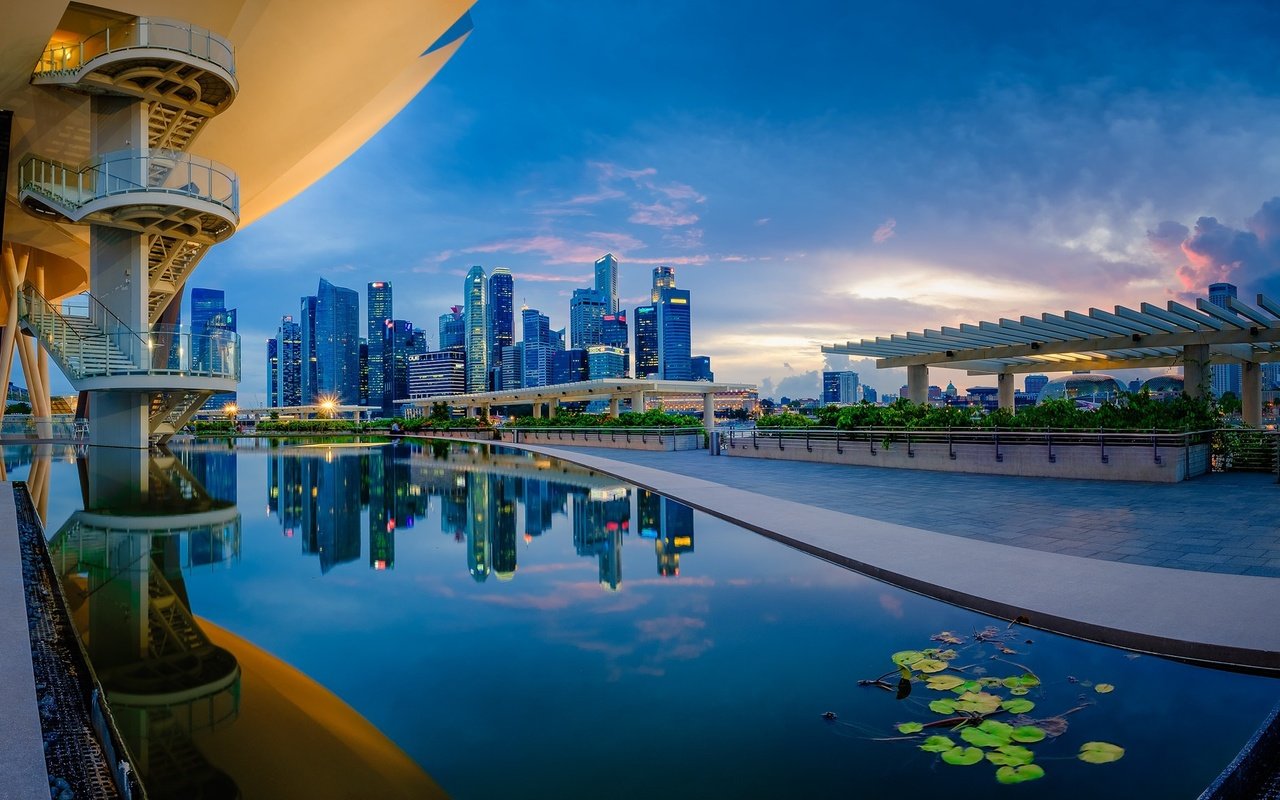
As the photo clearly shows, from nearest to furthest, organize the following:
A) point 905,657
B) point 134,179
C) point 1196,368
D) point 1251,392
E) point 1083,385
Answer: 1. point 905,657
2. point 134,179
3. point 1196,368
4. point 1251,392
5. point 1083,385

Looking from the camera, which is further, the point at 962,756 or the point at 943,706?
the point at 943,706

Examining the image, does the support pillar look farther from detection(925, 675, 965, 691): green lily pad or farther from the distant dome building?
detection(925, 675, 965, 691): green lily pad

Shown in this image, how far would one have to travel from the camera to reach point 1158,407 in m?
17.3

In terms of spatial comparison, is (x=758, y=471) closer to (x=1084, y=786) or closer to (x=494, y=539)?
(x=494, y=539)

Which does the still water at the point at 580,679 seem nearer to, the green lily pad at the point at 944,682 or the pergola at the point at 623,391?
the green lily pad at the point at 944,682

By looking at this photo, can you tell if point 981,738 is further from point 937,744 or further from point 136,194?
point 136,194

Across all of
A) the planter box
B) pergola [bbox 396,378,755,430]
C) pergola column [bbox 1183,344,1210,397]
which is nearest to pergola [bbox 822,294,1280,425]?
pergola column [bbox 1183,344,1210,397]

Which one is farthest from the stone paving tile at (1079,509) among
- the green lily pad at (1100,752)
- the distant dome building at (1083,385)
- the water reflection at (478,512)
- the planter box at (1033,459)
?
the distant dome building at (1083,385)

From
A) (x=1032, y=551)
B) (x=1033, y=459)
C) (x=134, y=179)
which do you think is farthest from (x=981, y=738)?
(x=134, y=179)

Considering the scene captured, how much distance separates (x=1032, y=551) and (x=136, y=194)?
80.3 feet

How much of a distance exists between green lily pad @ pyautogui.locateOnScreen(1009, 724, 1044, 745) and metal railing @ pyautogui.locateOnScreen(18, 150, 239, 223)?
24523mm

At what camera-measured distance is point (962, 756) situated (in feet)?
11.8

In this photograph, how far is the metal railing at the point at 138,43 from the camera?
789 inches

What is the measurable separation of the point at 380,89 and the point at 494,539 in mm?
28373
